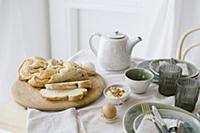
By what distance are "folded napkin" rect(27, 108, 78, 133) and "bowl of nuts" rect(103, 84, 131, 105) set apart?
125 millimetres

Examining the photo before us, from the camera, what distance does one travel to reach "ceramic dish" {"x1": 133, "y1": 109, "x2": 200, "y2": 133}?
2.69ft

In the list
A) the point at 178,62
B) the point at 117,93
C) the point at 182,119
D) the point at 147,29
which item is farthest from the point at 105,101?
the point at 147,29

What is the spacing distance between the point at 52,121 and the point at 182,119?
14.7 inches

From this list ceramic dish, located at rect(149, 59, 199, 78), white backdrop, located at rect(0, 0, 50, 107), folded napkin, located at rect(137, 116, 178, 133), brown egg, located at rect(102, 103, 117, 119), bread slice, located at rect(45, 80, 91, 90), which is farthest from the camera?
white backdrop, located at rect(0, 0, 50, 107)

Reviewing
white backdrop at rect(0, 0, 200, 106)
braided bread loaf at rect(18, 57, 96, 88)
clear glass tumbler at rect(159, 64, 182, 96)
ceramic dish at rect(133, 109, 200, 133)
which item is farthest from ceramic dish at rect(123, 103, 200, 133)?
white backdrop at rect(0, 0, 200, 106)

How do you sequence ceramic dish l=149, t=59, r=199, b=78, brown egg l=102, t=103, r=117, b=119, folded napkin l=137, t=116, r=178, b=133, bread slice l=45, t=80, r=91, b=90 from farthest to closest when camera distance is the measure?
ceramic dish l=149, t=59, r=199, b=78 < bread slice l=45, t=80, r=91, b=90 < brown egg l=102, t=103, r=117, b=119 < folded napkin l=137, t=116, r=178, b=133

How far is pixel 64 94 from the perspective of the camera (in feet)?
3.20

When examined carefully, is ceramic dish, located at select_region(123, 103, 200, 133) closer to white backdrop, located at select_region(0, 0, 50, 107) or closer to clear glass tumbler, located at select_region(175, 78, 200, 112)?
clear glass tumbler, located at select_region(175, 78, 200, 112)

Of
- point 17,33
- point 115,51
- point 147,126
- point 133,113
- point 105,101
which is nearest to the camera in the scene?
point 147,126

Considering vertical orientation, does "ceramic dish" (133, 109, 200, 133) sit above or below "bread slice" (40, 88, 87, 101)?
below

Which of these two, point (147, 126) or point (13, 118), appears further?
point (13, 118)

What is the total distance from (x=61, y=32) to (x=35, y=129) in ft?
4.77

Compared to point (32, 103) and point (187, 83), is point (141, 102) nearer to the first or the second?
point (187, 83)

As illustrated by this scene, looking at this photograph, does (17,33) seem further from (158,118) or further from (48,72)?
(158,118)
